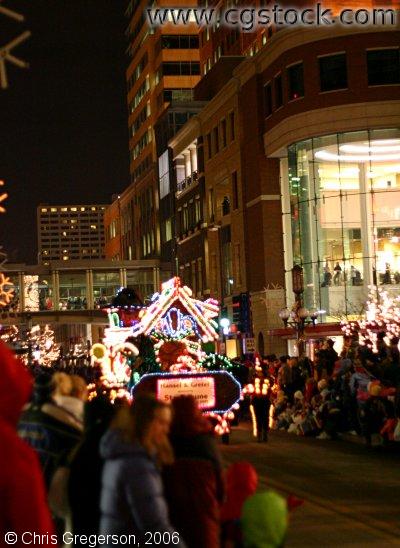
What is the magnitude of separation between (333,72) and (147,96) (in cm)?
6020

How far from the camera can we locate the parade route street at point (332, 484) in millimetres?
12023

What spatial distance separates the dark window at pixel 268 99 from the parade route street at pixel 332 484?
28278 millimetres

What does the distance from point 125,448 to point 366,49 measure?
43306 millimetres

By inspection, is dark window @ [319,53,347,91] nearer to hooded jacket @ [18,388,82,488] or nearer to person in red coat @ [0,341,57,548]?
hooded jacket @ [18,388,82,488]

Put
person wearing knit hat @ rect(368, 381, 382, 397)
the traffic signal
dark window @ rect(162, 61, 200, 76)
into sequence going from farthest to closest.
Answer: dark window @ rect(162, 61, 200, 76) → the traffic signal → person wearing knit hat @ rect(368, 381, 382, 397)

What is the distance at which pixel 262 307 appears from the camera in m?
53.3

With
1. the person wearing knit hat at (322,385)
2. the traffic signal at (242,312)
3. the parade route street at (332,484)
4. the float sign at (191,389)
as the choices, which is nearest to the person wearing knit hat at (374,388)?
the parade route street at (332,484)

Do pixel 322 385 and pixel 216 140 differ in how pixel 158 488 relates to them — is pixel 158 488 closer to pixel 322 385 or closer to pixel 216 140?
pixel 322 385

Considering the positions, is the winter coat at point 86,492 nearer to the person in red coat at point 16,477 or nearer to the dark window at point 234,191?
the person in red coat at point 16,477

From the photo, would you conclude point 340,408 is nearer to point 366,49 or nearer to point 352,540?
point 352,540

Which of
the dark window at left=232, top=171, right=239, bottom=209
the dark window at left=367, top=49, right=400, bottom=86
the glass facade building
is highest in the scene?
the dark window at left=367, top=49, right=400, bottom=86

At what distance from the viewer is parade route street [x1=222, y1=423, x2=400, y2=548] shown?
1202 cm

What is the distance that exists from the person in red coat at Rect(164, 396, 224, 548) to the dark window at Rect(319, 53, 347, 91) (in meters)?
42.6

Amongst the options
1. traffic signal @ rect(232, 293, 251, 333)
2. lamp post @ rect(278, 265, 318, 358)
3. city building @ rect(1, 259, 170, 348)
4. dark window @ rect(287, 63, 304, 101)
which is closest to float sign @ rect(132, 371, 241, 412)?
lamp post @ rect(278, 265, 318, 358)
